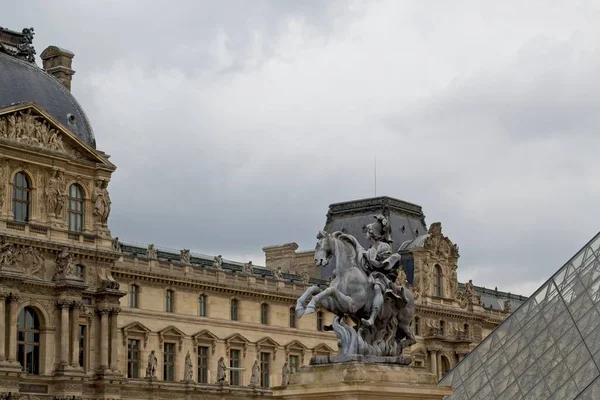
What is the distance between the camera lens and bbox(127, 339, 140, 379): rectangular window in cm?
5792

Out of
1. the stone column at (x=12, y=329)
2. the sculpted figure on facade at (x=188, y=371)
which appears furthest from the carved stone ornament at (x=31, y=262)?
the sculpted figure on facade at (x=188, y=371)

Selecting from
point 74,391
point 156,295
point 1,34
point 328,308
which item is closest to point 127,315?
point 156,295

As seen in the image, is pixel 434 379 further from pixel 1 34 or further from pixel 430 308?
pixel 430 308

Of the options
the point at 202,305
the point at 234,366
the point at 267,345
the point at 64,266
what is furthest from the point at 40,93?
the point at 267,345

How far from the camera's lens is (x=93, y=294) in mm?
53812

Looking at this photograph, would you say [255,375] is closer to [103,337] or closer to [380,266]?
[103,337]

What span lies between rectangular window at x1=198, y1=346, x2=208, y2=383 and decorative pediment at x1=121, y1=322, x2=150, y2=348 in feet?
12.7

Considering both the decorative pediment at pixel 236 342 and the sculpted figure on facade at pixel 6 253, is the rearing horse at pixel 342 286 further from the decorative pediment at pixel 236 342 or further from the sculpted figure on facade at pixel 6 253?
the decorative pediment at pixel 236 342

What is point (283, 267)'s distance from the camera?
77.8 metres

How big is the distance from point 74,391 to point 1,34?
1674 centimetres

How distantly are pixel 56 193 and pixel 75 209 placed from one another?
179 cm

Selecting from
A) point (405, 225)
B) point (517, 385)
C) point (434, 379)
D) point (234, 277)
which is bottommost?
point (434, 379)

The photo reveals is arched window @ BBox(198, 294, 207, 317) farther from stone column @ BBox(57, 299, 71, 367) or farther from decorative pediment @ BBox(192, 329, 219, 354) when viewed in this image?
stone column @ BBox(57, 299, 71, 367)

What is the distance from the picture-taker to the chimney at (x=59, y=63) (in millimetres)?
59156
